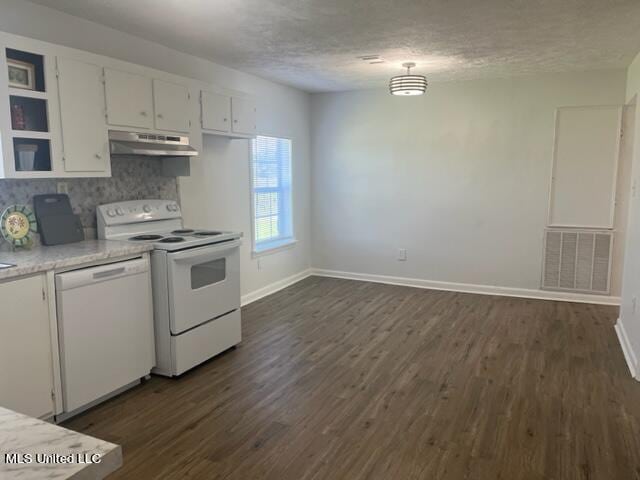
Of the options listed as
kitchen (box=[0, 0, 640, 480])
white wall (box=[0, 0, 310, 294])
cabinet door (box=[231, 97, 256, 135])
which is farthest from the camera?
cabinet door (box=[231, 97, 256, 135])

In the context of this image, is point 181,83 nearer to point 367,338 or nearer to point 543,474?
point 367,338

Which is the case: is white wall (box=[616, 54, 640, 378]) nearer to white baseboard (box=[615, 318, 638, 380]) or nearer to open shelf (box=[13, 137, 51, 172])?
white baseboard (box=[615, 318, 638, 380])

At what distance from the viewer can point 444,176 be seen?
5.66 m

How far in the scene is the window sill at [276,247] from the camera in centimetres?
533

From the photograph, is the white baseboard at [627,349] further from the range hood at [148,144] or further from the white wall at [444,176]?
the range hood at [148,144]

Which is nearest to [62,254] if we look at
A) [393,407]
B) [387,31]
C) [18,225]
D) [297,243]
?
[18,225]

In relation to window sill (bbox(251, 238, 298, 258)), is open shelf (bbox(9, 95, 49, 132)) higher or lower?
higher

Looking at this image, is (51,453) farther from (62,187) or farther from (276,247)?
(276,247)

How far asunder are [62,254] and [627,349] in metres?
Result: 4.03

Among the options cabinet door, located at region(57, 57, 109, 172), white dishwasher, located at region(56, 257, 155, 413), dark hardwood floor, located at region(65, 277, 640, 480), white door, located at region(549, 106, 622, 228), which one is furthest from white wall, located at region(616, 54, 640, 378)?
cabinet door, located at region(57, 57, 109, 172)

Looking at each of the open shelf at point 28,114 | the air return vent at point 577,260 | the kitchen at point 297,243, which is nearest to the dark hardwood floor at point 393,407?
the kitchen at point 297,243

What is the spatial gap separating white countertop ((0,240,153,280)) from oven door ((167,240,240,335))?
0.27 metres

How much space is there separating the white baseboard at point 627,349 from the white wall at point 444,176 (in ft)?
3.63

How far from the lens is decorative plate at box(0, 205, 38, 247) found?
279 cm
